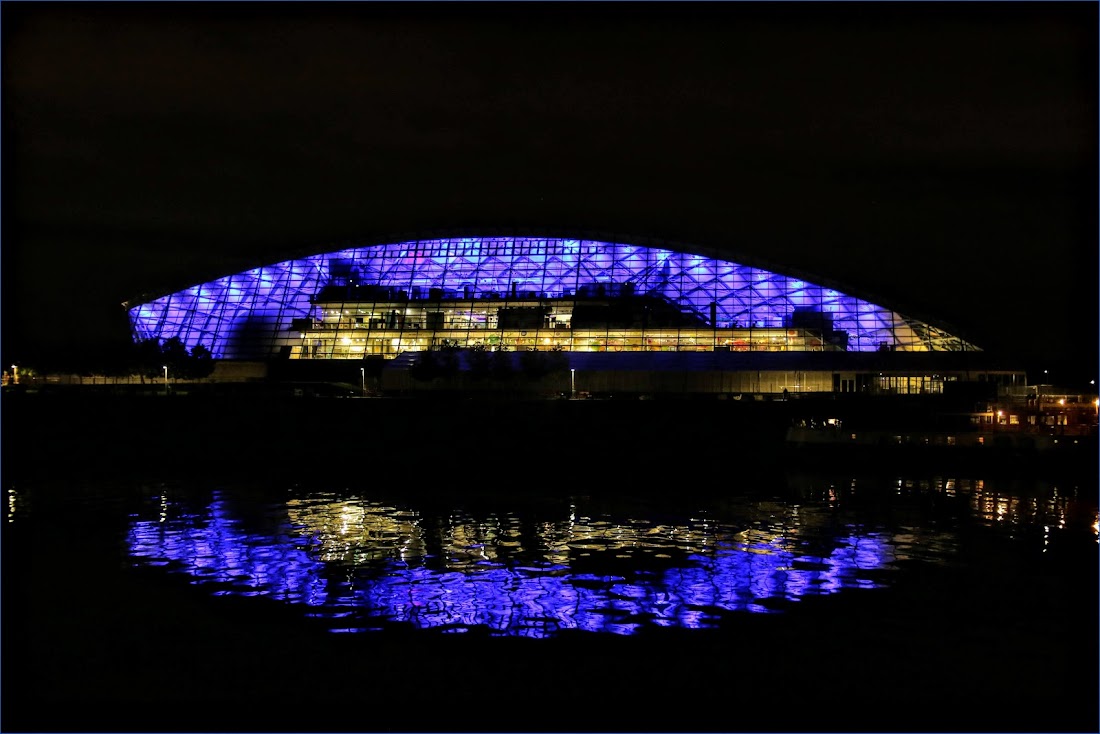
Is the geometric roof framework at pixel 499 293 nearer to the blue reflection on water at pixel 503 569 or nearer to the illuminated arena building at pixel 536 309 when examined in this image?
the illuminated arena building at pixel 536 309

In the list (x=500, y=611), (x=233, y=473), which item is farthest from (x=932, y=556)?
(x=233, y=473)

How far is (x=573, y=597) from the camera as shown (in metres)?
22.1

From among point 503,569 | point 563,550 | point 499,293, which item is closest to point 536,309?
point 499,293

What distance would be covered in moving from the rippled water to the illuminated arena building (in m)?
54.0

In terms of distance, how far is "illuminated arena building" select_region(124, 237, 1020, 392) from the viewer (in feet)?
312

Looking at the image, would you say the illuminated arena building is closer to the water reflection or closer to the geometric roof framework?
the geometric roof framework

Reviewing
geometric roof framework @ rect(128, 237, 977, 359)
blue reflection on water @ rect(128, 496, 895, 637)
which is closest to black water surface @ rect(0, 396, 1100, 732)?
blue reflection on water @ rect(128, 496, 895, 637)

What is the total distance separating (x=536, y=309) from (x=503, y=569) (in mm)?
75945

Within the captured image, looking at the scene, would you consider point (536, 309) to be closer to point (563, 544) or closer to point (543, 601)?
point (563, 544)

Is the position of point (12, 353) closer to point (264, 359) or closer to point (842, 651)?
point (264, 359)

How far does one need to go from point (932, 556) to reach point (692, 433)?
28781 mm

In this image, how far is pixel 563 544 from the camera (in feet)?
91.4

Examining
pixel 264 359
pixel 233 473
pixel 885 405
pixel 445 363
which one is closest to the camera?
pixel 233 473

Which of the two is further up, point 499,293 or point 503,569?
point 499,293
